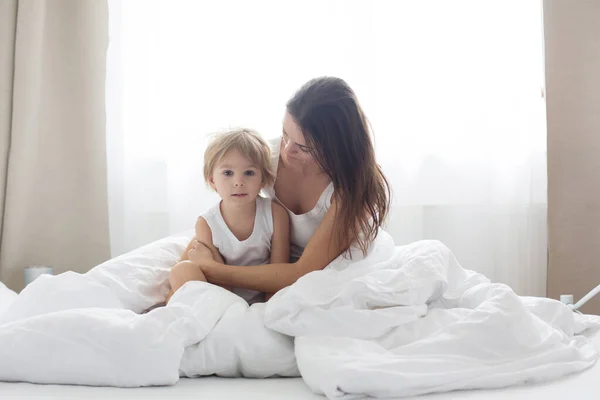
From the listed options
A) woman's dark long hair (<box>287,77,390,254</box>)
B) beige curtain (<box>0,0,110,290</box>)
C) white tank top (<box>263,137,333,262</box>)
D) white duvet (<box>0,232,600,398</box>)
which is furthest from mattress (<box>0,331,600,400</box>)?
beige curtain (<box>0,0,110,290</box>)

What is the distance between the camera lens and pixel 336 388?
1.04 m

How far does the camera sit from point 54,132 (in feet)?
9.49

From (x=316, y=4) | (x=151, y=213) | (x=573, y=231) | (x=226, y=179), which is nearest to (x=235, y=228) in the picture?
(x=226, y=179)

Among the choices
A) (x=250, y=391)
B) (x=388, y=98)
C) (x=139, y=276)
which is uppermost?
(x=388, y=98)

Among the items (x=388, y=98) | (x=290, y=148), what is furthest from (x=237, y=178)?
(x=388, y=98)

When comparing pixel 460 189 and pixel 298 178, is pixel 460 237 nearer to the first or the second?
pixel 460 189

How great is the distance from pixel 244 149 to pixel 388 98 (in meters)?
1.24

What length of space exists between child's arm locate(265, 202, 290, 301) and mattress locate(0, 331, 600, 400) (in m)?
0.63

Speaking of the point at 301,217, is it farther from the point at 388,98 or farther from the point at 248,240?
the point at 388,98

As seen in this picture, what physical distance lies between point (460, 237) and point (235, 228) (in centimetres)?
131

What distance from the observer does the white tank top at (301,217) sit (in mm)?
1777

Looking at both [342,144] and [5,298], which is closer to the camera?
[342,144]

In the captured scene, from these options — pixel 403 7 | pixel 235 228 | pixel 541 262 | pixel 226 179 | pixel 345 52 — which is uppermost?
pixel 403 7

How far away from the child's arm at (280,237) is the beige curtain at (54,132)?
130 centimetres
